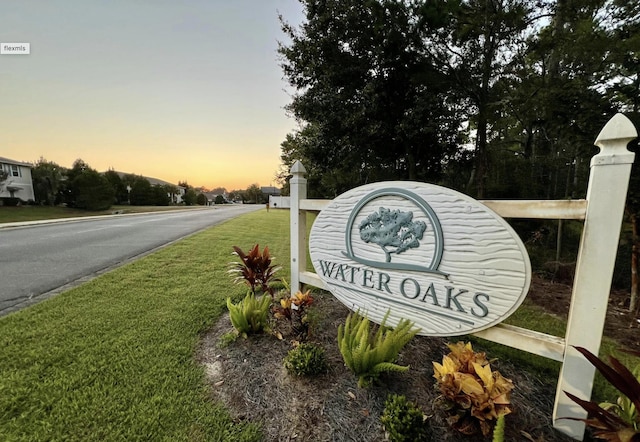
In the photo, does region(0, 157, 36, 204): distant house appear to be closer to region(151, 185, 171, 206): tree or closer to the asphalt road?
region(151, 185, 171, 206): tree

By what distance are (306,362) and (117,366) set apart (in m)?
1.58

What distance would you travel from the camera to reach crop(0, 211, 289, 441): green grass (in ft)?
5.15

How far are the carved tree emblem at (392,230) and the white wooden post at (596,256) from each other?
816 mm

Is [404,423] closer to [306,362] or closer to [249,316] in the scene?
[306,362]

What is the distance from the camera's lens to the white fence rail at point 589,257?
4.09 feet

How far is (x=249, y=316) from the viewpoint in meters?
2.46

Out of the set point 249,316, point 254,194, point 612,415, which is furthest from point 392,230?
point 254,194

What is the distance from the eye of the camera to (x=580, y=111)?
3.35 meters

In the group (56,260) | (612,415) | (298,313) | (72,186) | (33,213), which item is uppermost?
(72,186)

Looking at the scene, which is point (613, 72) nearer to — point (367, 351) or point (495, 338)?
point (495, 338)

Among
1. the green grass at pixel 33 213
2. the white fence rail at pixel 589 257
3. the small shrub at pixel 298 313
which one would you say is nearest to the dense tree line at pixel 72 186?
the green grass at pixel 33 213

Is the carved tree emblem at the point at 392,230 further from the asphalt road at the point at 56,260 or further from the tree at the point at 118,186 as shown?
the tree at the point at 118,186

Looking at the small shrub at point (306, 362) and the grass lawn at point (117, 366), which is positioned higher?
the small shrub at point (306, 362)

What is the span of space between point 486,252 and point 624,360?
6.84 feet
